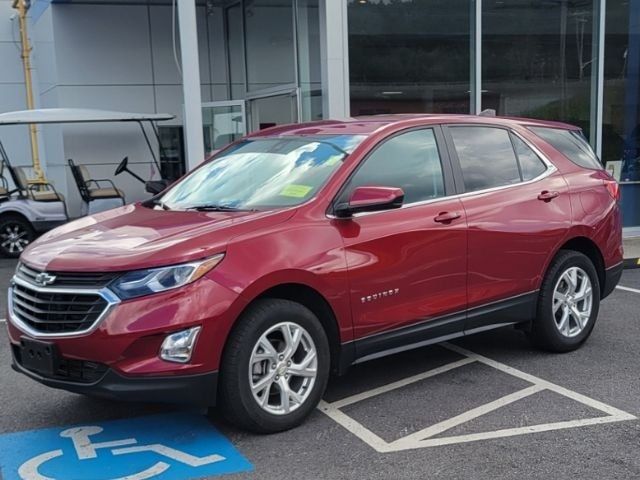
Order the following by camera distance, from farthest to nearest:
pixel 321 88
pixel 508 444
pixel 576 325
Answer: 1. pixel 321 88
2. pixel 576 325
3. pixel 508 444

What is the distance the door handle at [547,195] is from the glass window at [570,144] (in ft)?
1.73

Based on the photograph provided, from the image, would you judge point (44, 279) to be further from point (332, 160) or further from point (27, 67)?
point (27, 67)

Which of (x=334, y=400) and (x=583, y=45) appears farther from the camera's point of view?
(x=583, y=45)

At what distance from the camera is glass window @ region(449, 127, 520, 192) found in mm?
5141

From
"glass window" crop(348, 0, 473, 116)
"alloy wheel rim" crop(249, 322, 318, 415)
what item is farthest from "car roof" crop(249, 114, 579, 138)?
"glass window" crop(348, 0, 473, 116)

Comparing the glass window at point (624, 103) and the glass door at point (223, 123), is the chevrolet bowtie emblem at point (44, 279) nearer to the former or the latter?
the glass door at point (223, 123)

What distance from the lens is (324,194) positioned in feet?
14.4

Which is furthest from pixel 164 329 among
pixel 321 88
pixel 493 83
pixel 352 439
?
pixel 493 83

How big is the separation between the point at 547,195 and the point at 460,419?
6.52 feet

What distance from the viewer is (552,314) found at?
216 inches

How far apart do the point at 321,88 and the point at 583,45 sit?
4.49 meters

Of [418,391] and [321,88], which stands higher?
[321,88]

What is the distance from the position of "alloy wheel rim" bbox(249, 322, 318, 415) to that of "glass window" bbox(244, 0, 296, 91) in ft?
30.5

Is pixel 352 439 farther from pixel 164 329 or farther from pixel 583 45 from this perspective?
pixel 583 45
